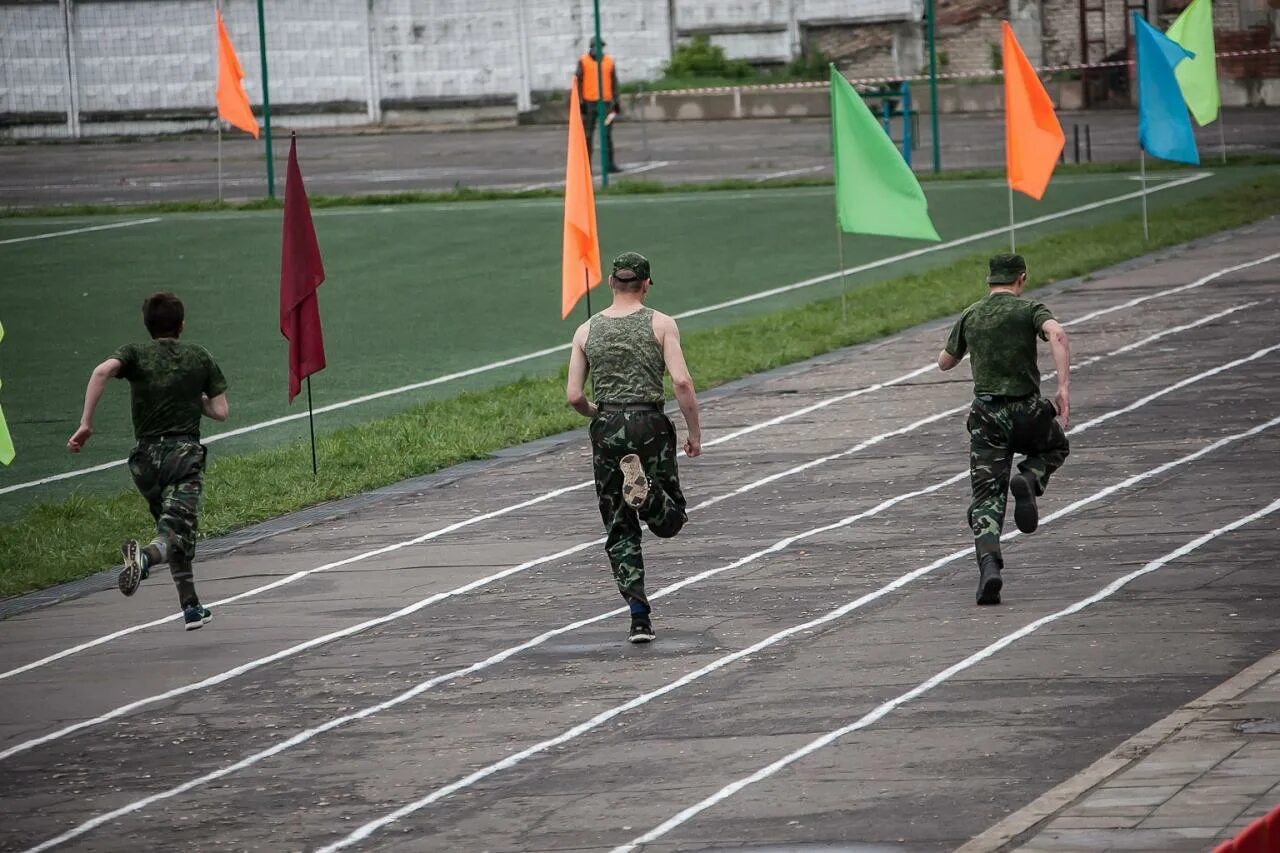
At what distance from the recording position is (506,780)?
9258 millimetres

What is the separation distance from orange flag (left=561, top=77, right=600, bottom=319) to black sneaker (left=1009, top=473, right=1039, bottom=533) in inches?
278

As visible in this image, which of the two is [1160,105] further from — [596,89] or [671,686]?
[671,686]

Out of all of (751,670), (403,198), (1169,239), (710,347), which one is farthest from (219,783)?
(403,198)

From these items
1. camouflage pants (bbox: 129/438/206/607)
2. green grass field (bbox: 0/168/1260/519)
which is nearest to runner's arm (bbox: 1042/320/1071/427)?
camouflage pants (bbox: 129/438/206/607)

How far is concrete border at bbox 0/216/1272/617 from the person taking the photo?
14.0 m

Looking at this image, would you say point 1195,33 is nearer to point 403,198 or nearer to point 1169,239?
point 1169,239

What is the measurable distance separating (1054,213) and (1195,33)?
3.63 meters

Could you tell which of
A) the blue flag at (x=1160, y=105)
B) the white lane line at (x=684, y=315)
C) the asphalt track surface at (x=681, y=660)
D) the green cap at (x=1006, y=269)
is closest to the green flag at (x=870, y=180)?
the white lane line at (x=684, y=315)

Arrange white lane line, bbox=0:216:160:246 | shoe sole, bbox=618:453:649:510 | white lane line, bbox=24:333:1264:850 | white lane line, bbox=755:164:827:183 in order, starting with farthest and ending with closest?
1. white lane line, bbox=755:164:827:183
2. white lane line, bbox=0:216:160:246
3. shoe sole, bbox=618:453:649:510
4. white lane line, bbox=24:333:1264:850

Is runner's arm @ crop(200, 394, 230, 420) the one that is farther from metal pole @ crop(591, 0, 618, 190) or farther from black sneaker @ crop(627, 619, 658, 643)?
metal pole @ crop(591, 0, 618, 190)

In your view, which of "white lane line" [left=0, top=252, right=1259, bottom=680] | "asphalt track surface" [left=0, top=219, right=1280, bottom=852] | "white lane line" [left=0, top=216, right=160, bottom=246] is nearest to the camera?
"asphalt track surface" [left=0, top=219, right=1280, bottom=852]

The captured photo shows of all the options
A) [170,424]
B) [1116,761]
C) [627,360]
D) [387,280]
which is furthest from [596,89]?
[1116,761]

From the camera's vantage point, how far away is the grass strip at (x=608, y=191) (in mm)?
37000

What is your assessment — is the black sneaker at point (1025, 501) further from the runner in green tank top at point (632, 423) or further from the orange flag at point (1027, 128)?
the orange flag at point (1027, 128)
